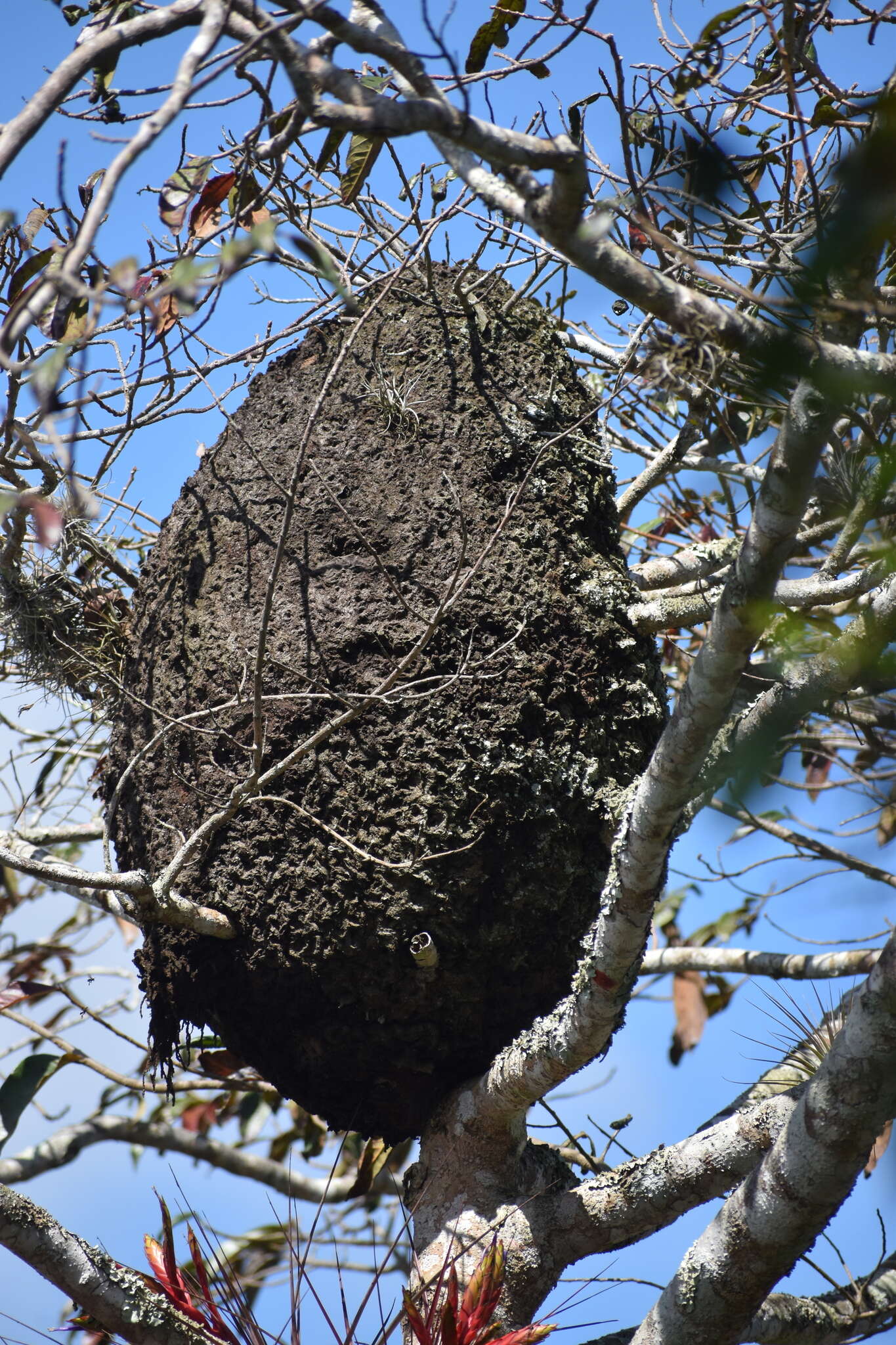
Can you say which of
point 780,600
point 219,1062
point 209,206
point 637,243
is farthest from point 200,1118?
point 637,243

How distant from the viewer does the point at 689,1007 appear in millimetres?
3768

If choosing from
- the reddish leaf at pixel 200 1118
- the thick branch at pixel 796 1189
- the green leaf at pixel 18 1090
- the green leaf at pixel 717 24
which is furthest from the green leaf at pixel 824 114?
the reddish leaf at pixel 200 1118

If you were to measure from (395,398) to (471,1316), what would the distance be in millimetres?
1795

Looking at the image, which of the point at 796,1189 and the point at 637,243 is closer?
the point at 796,1189

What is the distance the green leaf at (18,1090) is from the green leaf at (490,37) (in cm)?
274

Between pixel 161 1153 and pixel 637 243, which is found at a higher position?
pixel 637 243

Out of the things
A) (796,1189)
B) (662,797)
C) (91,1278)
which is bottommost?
(91,1278)

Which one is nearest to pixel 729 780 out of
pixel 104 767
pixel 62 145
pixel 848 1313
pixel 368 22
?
pixel 368 22

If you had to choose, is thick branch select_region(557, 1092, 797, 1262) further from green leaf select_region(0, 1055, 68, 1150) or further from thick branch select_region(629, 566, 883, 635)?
green leaf select_region(0, 1055, 68, 1150)

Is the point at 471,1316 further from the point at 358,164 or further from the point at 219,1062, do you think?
the point at 358,164

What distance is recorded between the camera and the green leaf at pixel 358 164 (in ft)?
7.39

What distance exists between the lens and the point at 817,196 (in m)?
1.82

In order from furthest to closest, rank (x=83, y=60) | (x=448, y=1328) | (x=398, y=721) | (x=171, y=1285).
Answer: (x=398, y=721)
(x=171, y=1285)
(x=448, y=1328)
(x=83, y=60)

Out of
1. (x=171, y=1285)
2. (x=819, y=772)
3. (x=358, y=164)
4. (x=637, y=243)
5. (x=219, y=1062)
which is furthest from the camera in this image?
(x=819, y=772)
